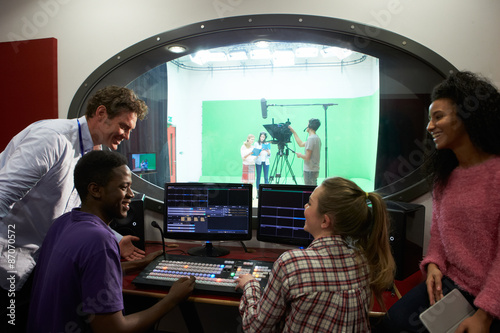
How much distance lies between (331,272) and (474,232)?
66 centimetres

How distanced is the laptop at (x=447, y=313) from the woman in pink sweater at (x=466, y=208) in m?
0.04

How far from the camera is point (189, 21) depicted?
7.64 feet

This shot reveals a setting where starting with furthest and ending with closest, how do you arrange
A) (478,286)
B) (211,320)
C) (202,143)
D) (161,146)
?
(202,143) < (161,146) < (211,320) < (478,286)

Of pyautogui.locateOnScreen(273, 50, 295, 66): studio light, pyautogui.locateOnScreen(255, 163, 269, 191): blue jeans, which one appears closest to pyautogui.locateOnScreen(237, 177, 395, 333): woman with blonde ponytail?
pyautogui.locateOnScreen(255, 163, 269, 191): blue jeans

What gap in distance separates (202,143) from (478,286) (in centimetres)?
667

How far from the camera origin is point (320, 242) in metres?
1.18

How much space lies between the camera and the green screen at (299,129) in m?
6.50

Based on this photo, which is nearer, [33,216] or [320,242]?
[320,242]

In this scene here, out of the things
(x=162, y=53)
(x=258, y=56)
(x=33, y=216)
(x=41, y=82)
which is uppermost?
(x=258, y=56)

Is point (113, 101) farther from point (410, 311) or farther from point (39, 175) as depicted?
point (410, 311)

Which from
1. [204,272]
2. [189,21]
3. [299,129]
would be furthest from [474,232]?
[299,129]

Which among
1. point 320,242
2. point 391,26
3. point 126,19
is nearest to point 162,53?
point 126,19

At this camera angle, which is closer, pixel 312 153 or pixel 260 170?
pixel 312 153

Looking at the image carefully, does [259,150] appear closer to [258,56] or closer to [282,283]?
[258,56]
